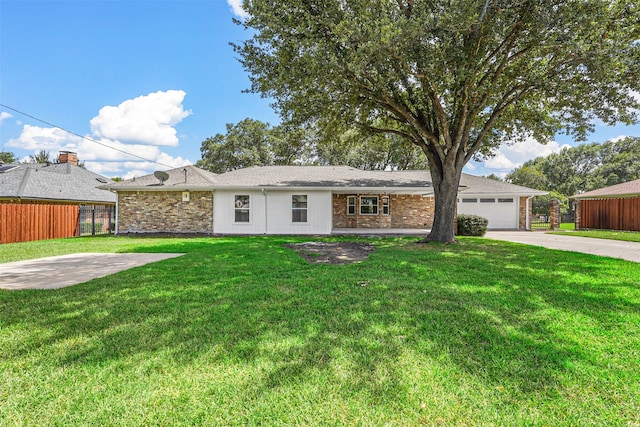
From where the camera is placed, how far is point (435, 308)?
13.3 ft

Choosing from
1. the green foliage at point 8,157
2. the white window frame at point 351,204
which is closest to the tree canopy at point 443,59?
the white window frame at point 351,204

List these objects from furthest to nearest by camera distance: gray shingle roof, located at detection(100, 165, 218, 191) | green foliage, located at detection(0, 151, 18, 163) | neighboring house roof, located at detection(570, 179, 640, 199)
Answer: green foliage, located at detection(0, 151, 18, 163) → neighboring house roof, located at detection(570, 179, 640, 199) → gray shingle roof, located at detection(100, 165, 218, 191)

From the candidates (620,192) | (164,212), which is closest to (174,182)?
(164,212)

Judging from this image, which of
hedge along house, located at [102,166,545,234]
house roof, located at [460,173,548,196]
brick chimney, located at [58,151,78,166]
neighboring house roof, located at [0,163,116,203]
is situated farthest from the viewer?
brick chimney, located at [58,151,78,166]

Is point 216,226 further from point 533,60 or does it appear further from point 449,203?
point 533,60

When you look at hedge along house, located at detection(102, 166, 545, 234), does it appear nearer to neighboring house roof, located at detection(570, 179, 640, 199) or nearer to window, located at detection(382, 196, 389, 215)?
window, located at detection(382, 196, 389, 215)

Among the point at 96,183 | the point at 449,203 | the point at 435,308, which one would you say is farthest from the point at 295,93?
the point at 96,183

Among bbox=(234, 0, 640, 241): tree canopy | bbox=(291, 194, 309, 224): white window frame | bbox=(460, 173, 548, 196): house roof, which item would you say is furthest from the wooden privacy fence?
bbox=(460, 173, 548, 196): house roof

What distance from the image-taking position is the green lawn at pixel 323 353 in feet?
6.80

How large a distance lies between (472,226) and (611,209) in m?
10.9

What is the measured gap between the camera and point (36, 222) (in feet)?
43.0

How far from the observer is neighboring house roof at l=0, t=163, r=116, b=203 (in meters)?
15.9

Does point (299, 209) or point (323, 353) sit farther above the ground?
point (299, 209)

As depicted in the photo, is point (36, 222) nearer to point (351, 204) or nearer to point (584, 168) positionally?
point (351, 204)
